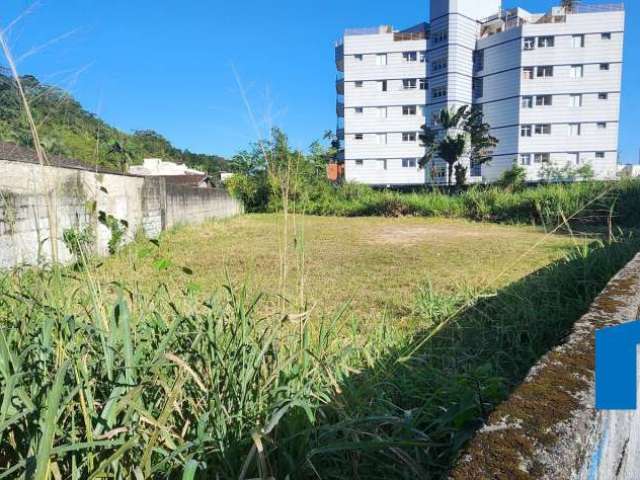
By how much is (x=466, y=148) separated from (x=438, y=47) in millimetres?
10699

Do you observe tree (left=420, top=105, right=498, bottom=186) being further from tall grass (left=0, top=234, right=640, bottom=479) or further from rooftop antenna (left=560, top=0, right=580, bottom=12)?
tall grass (left=0, top=234, right=640, bottom=479)

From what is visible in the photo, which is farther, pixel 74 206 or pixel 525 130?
pixel 525 130

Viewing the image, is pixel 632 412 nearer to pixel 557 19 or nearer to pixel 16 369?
pixel 16 369

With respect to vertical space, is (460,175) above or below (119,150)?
above

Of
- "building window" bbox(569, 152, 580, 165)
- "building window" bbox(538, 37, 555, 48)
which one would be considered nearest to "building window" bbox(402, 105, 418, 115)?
"building window" bbox(538, 37, 555, 48)

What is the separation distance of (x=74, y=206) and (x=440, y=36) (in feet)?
118

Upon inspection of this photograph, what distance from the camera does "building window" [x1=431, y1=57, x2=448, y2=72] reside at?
105 ft

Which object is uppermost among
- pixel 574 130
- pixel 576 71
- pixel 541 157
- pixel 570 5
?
pixel 570 5

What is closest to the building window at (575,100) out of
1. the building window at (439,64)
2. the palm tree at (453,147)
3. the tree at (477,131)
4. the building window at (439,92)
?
the tree at (477,131)

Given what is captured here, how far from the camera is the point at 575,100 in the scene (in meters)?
30.0

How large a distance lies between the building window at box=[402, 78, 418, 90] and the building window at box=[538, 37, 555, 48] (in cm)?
Result: 968

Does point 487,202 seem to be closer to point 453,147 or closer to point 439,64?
point 453,147

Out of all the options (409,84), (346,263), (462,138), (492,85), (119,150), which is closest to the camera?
(119,150)

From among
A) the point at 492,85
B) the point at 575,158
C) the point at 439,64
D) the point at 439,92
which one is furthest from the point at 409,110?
the point at 575,158
